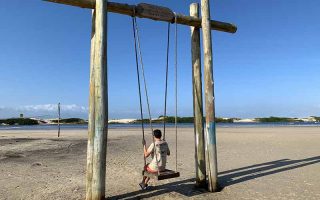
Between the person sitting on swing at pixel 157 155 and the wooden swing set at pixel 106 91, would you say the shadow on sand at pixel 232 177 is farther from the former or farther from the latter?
the person sitting on swing at pixel 157 155

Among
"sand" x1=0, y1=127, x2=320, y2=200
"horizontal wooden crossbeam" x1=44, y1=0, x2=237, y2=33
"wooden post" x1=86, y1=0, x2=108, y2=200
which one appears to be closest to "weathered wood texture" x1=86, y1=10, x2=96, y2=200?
"wooden post" x1=86, y1=0, x2=108, y2=200

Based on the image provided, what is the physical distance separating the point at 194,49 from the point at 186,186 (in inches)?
140

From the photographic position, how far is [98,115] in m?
6.74

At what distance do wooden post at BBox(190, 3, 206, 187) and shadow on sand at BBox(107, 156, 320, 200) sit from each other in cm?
47

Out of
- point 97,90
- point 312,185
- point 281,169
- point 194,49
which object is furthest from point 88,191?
point 281,169

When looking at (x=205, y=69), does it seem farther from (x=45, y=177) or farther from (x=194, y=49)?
(x=45, y=177)

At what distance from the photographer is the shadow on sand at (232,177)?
26.3ft

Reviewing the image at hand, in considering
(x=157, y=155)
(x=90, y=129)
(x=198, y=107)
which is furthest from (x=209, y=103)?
(x=90, y=129)

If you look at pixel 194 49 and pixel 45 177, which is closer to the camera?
pixel 194 49

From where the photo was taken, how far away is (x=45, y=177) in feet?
32.3

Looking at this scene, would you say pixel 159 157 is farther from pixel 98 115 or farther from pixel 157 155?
pixel 98 115

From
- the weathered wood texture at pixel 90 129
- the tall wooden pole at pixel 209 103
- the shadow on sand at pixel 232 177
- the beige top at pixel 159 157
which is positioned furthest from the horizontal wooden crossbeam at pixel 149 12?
the shadow on sand at pixel 232 177

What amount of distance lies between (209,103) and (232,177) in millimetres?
2922

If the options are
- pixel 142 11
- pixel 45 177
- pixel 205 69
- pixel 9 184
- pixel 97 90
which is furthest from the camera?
pixel 45 177
